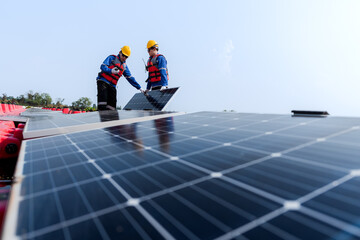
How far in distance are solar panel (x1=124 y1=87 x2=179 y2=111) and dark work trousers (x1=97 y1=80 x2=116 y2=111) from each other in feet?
2.80

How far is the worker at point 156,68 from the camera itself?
1187cm

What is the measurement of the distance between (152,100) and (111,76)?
262 cm

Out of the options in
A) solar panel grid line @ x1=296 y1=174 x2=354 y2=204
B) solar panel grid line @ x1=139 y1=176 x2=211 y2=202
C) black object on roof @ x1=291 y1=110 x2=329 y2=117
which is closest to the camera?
solar panel grid line @ x1=296 y1=174 x2=354 y2=204

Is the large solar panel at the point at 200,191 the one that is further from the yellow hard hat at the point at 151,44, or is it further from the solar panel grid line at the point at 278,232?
the yellow hard hat at the point at 151,44

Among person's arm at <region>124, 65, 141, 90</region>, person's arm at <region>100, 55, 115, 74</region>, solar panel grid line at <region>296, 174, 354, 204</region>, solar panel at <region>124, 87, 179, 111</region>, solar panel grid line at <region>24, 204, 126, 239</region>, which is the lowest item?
solar panel grid line at <region>24, 204, 126, 239</region>

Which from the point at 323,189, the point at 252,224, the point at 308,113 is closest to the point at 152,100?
the point at 308,113

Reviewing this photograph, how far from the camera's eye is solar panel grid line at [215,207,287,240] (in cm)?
117

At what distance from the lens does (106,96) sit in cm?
1230

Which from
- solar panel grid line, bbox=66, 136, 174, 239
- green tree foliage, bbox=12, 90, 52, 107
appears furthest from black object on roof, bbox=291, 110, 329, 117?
green tree foliage, bbox=12, 90, 52, 107

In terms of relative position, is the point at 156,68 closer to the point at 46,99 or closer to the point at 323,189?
the point at 323,189

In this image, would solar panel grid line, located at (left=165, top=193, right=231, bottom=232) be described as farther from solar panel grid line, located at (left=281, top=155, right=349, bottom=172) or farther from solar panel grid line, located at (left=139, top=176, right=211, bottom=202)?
solar panel grid line, located at (left=281, top=155, right=349, bottom=172)

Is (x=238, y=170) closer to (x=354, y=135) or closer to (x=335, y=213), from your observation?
(x=335, y=213)

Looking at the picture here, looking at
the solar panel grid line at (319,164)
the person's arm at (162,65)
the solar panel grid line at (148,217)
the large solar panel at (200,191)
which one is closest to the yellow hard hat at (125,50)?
the person's arm at (162,65)

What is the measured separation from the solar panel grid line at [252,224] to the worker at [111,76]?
36.5ft
